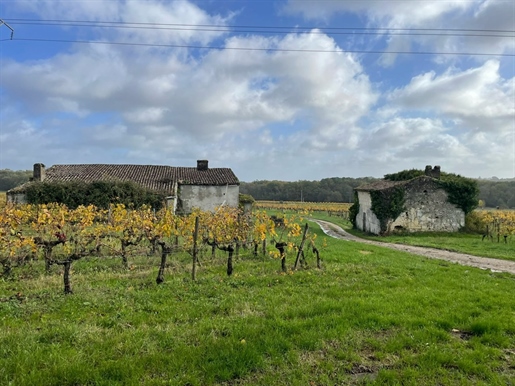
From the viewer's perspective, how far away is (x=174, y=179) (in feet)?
118

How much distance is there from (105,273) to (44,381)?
6471 mm

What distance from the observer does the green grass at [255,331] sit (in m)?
4.66

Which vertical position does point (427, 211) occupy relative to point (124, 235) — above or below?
above

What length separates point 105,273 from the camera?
10.4 metres

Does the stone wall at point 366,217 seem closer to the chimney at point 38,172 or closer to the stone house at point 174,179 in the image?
the stone house at point 174,179

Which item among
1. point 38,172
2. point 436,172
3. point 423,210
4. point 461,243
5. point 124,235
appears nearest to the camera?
point 124,235

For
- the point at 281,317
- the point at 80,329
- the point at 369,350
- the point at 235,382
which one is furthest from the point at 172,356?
the point at 369,350

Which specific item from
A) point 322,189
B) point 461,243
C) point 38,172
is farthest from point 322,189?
point 38,172

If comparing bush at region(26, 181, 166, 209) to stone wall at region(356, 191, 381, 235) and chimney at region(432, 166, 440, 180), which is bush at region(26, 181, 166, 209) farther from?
chimney at region(432, 166, 440, 180)

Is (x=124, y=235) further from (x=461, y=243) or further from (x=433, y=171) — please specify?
(x=433, y=171)

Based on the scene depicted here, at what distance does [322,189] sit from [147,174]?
224ft

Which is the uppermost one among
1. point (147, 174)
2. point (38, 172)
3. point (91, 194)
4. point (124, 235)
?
point (147, 174)

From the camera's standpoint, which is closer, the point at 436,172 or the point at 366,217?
the point at 436,172

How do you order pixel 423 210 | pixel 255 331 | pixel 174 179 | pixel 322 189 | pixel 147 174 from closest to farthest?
pixel 255 331 < pixel 423 210 < pixel 174 179 < pixel 147 174 < pixel 322 189
